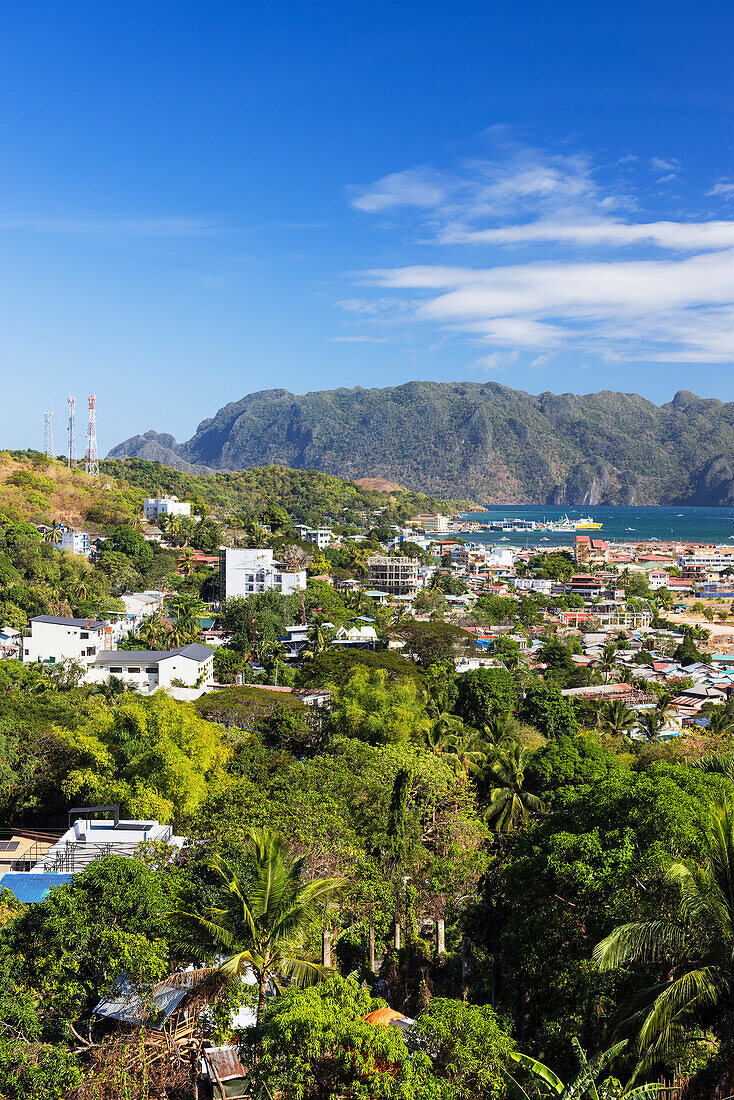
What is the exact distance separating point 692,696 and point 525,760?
1710 cm

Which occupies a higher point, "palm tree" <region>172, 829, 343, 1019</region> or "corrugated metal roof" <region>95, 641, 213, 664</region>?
"palm tree" <region>172, 829, 343, 1019</region>

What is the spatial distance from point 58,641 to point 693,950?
2685 cm

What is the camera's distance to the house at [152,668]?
86.6ft

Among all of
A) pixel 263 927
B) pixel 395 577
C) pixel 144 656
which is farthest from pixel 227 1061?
pixel 395 577

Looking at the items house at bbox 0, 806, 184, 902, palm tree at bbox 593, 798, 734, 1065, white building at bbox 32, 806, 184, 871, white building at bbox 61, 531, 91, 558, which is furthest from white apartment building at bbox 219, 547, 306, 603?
palm tree at bbox 593, 798, 734, 1065

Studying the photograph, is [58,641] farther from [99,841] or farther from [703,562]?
[703,562]

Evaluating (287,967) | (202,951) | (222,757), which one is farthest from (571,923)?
(222,757)

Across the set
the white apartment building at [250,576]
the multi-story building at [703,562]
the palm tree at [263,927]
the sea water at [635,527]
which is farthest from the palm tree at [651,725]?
the sea water at [635,527]

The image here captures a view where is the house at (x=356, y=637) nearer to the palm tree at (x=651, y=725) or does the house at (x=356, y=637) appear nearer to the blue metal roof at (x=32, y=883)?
the palm tree at (x=651, y=725)

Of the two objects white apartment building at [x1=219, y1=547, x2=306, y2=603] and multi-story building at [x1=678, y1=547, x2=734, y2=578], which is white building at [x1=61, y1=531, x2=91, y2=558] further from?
multi-story building at [x1=678, y1=547, x2=734, y2=578]

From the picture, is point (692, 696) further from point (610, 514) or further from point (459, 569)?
point (610, 514)

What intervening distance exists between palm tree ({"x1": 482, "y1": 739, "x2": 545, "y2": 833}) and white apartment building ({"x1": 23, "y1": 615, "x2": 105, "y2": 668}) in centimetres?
1809

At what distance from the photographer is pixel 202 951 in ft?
24.0

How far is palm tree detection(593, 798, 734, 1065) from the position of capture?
18.4 feet
